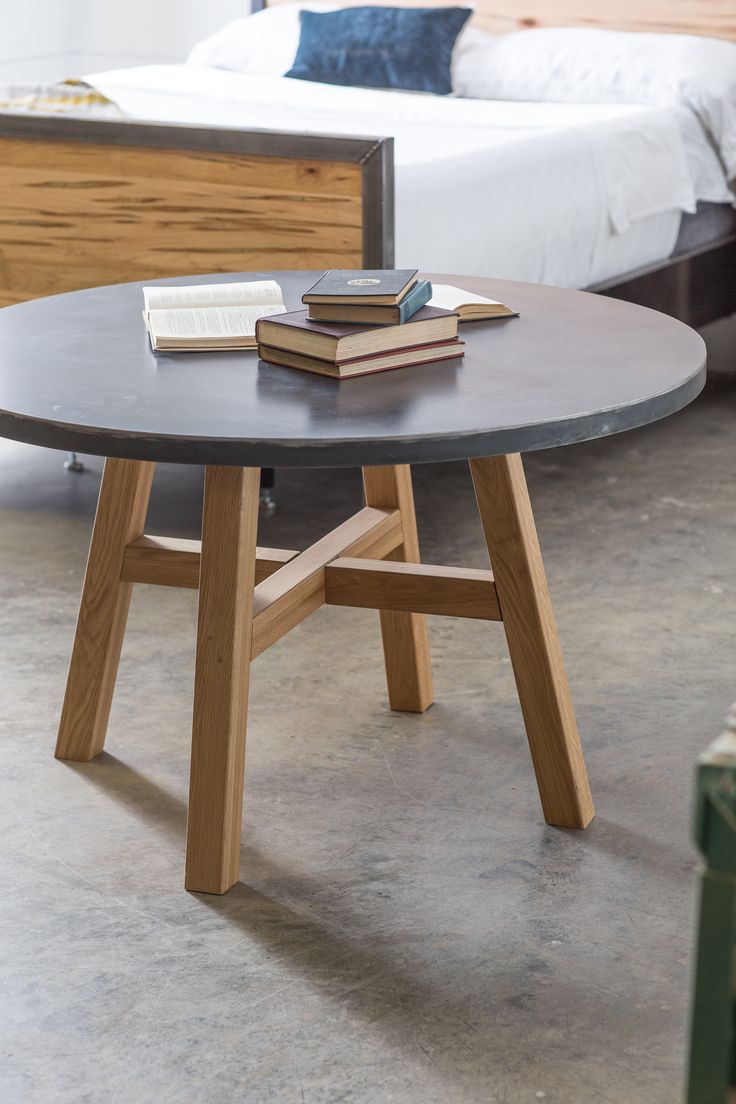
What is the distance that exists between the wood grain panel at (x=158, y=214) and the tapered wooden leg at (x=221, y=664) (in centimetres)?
104

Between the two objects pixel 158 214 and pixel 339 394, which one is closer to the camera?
pixel 339 394

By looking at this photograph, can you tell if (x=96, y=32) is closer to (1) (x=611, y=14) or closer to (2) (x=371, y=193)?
(1) (x=611, y=14)

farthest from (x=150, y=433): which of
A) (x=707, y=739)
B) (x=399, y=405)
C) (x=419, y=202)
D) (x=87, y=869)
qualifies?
(x=419, y=202)

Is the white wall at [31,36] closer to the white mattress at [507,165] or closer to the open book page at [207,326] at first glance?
the white mattress at [507,165]

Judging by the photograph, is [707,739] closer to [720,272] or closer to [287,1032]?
[287,1032]

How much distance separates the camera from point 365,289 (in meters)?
1.44

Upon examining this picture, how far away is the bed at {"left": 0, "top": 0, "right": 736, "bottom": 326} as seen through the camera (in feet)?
7.78

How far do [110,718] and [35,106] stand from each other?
156 centimetres

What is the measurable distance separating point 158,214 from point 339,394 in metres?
1.25

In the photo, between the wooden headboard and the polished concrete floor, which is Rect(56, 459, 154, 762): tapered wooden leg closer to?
the polished concrete floor

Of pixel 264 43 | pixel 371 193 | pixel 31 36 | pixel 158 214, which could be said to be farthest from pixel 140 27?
pixel 371 193

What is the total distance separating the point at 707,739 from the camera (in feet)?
5.91

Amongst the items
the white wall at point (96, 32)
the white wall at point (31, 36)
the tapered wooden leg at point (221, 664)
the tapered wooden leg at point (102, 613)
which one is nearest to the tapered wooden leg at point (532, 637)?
the tapered wooden leg at point (221, 664)

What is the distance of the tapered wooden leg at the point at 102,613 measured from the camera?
167cm
